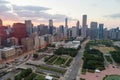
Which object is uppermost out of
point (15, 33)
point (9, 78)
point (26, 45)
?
point (15, 33)

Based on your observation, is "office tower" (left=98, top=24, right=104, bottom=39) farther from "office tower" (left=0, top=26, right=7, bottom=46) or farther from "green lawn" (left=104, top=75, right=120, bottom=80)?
"green lawn" (left=104, top=75, right=120, bottom=80)

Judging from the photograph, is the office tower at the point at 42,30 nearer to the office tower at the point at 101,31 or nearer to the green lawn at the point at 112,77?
the office tower at the point at 101,31

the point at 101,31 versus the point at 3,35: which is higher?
the point at 101,31

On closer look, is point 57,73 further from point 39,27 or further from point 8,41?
point 39,27

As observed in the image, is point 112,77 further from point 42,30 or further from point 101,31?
point 101,31

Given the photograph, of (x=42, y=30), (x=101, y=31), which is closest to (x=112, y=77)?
(x=42, y=30)

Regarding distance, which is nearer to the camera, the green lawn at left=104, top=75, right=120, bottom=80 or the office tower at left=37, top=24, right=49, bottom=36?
the green lawn at left=104, top=75, right=120, bottom=80

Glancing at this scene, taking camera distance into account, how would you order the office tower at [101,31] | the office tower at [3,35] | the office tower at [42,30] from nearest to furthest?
the office tower at [3,35], the office tower at [42,30], the office tower at [101,31]

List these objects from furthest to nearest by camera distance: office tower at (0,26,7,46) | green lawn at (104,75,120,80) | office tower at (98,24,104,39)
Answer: office tower at (98,24,104,39) → office tower at (0,26,7,46) → green lawn at (104,75,120,80)

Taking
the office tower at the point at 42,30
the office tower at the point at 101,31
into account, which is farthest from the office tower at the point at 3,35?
the office tower at the point at 101,31

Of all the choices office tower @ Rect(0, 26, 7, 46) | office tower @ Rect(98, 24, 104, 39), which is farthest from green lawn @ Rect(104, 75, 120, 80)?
Answer: office tower @ Rect(98, 24, 104, 39)

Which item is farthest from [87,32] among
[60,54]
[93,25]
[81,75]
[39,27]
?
[81,75]
